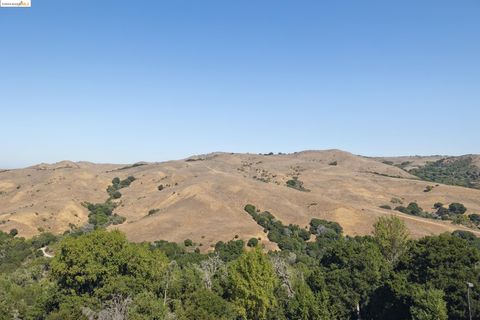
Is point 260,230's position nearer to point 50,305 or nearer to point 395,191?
point 50,305

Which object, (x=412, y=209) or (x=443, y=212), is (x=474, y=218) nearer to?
(x=443, y=212)

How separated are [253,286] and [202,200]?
7018 cm

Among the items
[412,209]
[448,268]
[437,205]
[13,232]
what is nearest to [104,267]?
[448,268]

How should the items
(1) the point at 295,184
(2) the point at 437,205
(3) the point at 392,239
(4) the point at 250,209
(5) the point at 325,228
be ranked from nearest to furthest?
1. (3) the point at 392,239
2. (5) the point at 325,228
3. (4) the point at 250,209
4. (2) the point at 437,205
5. (1) the point at 295,184

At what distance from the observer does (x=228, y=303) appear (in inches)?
1770

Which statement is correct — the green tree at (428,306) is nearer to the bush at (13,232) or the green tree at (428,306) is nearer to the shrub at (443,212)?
the bush at (13,232)

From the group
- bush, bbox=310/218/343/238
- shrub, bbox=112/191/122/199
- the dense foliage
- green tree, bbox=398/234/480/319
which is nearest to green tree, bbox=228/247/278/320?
the dense foliage

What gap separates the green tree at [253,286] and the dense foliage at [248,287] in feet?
0.36

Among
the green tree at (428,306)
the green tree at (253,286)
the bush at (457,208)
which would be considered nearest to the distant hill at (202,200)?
the bush at (457,208)

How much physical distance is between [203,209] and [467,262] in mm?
71586

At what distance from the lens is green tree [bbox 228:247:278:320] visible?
45531 millimetres

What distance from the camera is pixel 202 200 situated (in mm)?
114875

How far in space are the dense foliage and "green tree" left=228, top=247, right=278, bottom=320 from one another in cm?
11

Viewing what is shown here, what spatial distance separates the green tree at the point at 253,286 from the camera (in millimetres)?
45531
